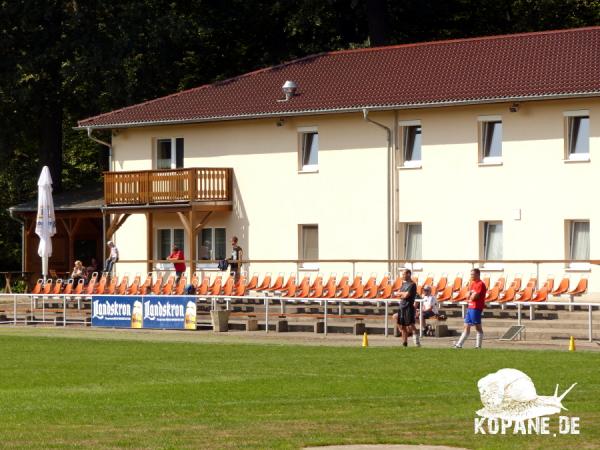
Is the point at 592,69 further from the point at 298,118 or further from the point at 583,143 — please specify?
the point at 298,118

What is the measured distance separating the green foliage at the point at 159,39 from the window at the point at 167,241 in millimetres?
7997

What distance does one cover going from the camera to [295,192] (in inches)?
1996

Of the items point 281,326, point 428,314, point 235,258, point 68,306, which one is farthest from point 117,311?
point 428,314

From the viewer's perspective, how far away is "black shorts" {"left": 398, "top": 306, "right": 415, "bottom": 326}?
1314 inches

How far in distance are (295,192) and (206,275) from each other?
396cm

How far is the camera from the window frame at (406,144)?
48.0 m

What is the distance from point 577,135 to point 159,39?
20.0 meters

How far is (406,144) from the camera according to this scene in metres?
48.6

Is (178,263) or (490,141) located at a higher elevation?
(490,141)

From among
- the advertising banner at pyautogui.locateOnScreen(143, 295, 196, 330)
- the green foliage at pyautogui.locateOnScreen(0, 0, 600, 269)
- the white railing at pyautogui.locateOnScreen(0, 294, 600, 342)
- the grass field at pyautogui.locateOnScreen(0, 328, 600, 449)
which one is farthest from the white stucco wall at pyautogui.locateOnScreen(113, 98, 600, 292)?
the grass field at pyautogui.locateOnScreen(0, 328, 600, 449)

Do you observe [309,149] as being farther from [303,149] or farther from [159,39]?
[159,39]

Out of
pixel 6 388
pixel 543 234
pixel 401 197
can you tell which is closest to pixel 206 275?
pixel 401 197

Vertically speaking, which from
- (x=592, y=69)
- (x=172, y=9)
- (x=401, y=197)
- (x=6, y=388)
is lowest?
(x=6, y=388)

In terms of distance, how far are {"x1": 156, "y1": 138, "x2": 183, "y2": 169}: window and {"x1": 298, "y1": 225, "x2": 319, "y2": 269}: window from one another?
222 inches
